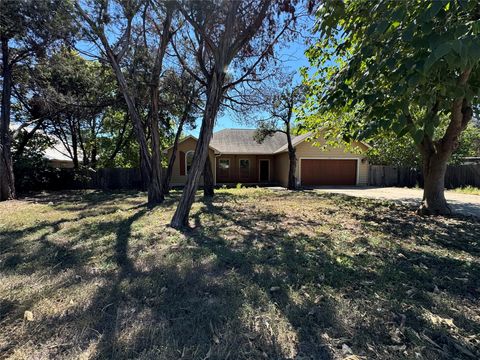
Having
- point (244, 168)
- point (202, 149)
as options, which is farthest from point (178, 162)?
point (202, 149)

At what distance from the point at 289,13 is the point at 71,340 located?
7.56m

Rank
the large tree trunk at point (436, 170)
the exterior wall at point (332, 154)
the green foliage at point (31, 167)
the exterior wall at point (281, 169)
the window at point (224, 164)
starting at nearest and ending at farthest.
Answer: the large tree trunk at point (436, 170), the green foliage at point (31, 167), the exterior wall at point (332, 154), the exterior wall at point (281, 169), the window at point (224, 164)

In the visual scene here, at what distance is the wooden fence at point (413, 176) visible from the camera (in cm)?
1631

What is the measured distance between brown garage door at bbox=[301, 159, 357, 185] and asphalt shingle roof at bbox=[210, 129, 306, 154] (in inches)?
96.9

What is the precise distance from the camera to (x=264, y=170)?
21.9 meters

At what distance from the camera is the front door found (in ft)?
71.4

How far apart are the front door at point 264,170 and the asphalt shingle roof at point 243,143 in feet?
3.86

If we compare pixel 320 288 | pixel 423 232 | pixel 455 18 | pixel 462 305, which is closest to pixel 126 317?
pixel 320 288

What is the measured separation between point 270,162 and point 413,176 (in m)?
9.85

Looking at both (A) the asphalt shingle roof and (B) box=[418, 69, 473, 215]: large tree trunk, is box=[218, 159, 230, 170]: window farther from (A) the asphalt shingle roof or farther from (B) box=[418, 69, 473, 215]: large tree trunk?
(B) box=[418, 69, 473, 215]: large tree trunk

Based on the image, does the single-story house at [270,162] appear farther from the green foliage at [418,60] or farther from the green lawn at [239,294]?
the green foliage at [418,60]

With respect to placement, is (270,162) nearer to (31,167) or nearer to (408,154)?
(408,154)

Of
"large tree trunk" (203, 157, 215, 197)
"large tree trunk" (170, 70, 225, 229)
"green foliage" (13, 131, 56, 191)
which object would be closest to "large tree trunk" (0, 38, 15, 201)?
"green foliage" (13, 131, 56, 191)

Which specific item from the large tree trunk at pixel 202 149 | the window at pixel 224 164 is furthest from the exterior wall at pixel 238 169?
the large tree trunk at pixel 202 149
